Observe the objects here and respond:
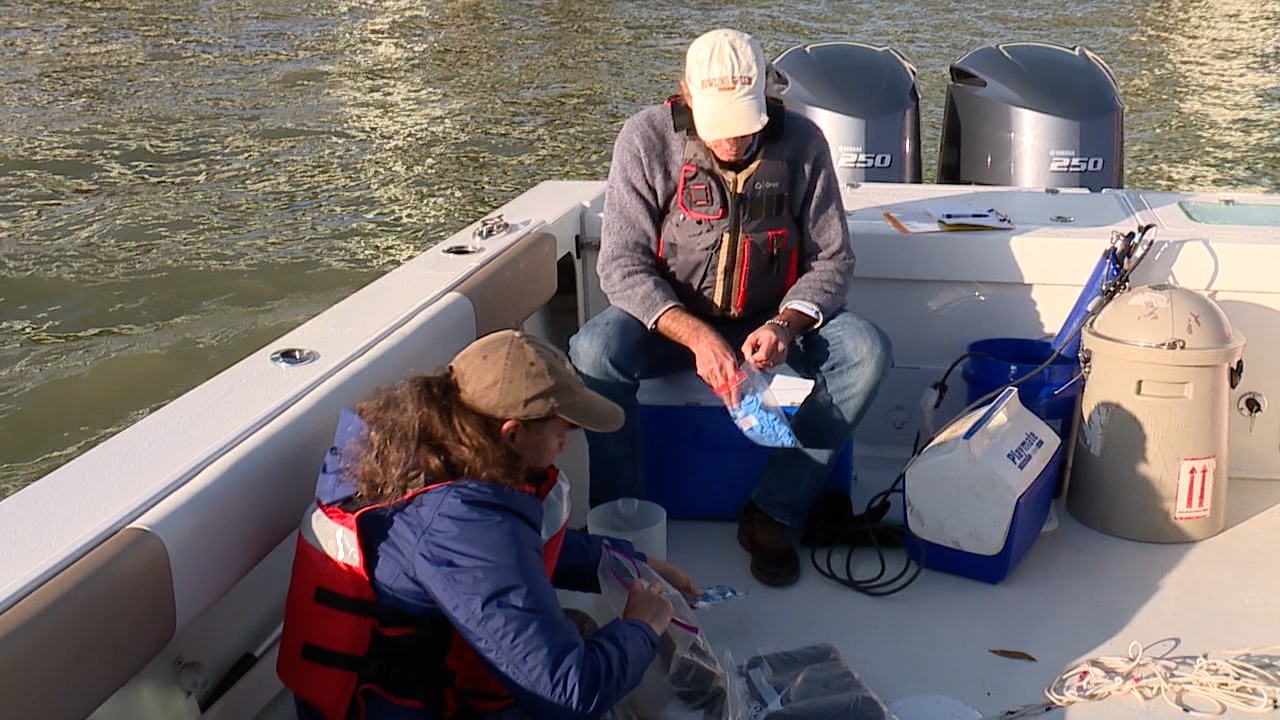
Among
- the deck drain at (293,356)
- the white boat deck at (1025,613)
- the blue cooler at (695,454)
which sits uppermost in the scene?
the deck drain at (293,356)

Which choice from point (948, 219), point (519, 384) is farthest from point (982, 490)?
point (519, 384)

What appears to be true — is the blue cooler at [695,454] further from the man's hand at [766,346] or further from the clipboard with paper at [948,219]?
the clipboard with paper at [948,219]

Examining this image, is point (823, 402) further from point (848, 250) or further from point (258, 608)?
point (258, 608)

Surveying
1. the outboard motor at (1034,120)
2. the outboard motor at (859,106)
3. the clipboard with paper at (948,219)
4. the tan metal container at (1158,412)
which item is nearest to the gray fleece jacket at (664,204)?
the clipboard with paper at (948,219)

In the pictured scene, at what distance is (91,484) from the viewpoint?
4.53 feet

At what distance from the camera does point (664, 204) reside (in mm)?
2236

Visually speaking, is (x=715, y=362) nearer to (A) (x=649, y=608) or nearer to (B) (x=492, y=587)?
(A) (x=649, y=608)

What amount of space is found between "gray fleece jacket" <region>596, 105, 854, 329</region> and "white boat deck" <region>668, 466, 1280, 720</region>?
0.52m

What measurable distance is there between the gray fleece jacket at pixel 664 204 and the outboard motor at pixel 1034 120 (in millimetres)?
1466

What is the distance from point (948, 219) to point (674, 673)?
1322 millimetres

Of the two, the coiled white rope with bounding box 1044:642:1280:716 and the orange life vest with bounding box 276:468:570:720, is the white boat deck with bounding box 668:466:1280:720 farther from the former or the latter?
the orange life vest with bounding box 276:468:570:720

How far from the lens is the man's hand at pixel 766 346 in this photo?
6.77 feet

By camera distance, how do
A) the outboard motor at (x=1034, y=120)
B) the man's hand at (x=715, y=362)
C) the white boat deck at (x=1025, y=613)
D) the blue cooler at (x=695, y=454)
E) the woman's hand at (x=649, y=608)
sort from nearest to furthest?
the woman's hand at (x=649, y=608) → the white boat deck at (x=1025, y=613) → the man's hand at (x=715, y=362) → the blue cooler at (x=695, y=454) → the outboard motor at (x=1034, y=120)

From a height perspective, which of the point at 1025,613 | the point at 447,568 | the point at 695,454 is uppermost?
the point at 447,568
